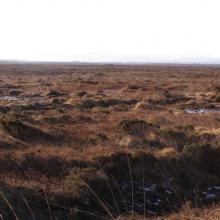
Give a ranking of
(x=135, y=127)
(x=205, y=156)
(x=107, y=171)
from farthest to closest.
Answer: (x=135, y=127)
(x=205, y=156)
(x=107, y=171)

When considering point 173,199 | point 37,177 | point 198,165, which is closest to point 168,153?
point 198,165

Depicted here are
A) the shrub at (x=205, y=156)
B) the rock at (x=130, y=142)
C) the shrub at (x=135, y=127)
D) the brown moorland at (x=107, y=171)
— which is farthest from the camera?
the shrub at (x=135, y=127)

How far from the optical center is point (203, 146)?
14.4m

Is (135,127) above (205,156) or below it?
below

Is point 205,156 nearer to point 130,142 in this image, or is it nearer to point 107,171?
point 130,142

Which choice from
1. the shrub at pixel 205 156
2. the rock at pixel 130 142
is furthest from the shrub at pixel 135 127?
the shrub at pixel 205 156

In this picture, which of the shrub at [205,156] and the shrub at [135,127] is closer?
the shrub at [205,156]

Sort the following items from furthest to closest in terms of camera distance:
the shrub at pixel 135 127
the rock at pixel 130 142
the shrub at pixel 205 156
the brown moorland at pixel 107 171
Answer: the shrub at pixel 135 127 < the rock at pixel 130 142 < the shrub at pixel 205 156 < the brown moorland at pixel 107 171

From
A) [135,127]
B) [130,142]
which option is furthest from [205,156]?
[135,127]

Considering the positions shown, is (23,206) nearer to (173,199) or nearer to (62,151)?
(173,199)

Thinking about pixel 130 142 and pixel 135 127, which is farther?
pixel 135 127

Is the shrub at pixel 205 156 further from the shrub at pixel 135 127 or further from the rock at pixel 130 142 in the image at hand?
→ the shrub at pixel 135 127

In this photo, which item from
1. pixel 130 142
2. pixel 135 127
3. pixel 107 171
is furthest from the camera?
pixel 135 127

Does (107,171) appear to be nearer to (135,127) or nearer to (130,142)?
(130,142)
